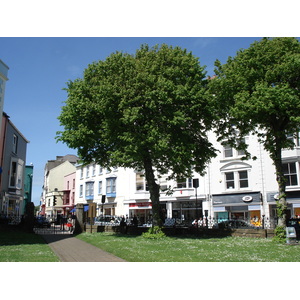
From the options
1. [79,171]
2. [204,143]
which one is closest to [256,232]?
[204,143]

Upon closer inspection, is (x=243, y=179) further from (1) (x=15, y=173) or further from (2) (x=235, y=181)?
(1) (x=15, y=173)

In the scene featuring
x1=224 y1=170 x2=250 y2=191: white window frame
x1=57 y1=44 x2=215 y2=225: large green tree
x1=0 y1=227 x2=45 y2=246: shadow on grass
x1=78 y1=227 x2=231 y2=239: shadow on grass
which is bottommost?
x1=0 y1=227 x2=45 y2=246: shadow on grass

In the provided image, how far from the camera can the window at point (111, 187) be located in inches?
1941

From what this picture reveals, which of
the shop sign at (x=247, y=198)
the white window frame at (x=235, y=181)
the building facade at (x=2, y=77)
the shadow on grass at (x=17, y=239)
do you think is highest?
the building facade at (x=2, y=77)

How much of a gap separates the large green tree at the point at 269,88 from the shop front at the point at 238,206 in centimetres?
1735

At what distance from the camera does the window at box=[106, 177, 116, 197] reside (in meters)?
49.3

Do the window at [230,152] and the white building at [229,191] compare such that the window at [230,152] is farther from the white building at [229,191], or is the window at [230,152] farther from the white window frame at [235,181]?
the white window frame at [235,181]

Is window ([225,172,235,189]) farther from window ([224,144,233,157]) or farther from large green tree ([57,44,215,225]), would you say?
large green tree ([57,44,215,225])

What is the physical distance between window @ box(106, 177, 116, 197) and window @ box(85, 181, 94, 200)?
514 centimetres

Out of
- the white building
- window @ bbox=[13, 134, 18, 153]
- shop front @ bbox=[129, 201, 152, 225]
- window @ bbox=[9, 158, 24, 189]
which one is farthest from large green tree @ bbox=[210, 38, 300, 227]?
shop front @ bbox=[129, 201, 152, 225]

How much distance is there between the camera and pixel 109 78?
20.4 metres

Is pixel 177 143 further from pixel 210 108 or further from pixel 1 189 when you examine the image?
pixel 1 189

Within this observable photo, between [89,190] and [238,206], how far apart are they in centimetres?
2783

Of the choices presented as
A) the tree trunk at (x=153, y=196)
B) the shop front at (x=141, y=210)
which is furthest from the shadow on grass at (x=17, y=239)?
the shop front at (x=141, y=210)
